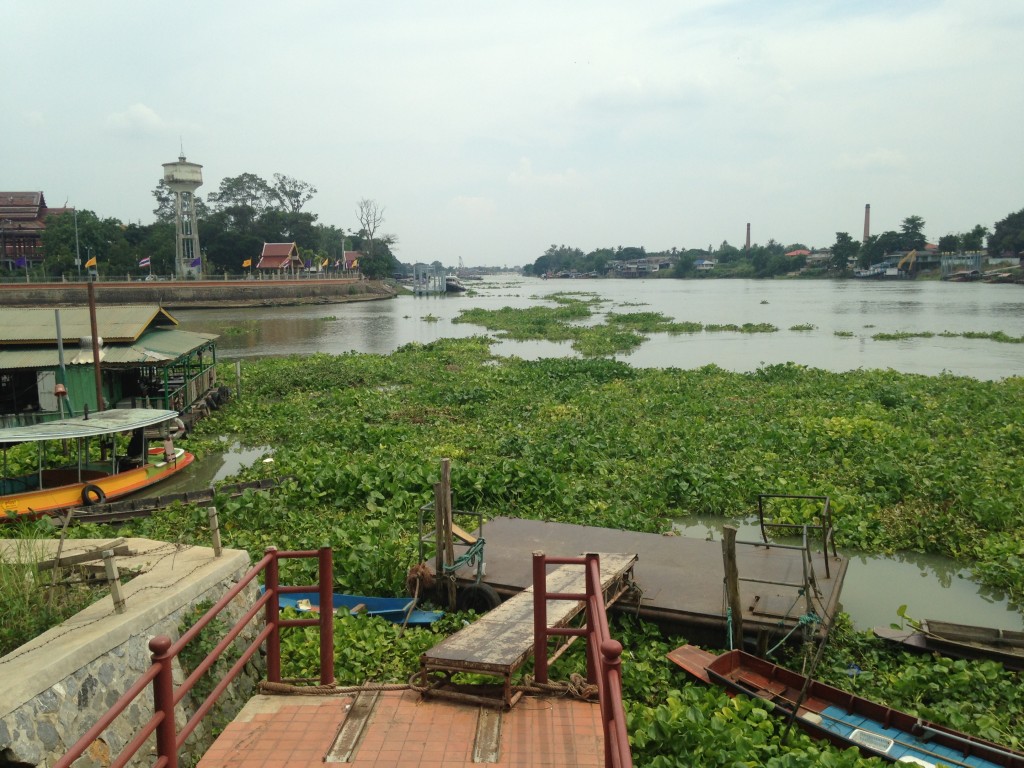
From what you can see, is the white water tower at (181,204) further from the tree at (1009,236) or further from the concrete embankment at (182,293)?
the tree at (1009,236)

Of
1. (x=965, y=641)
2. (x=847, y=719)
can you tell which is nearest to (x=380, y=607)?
(x=847, y=719)

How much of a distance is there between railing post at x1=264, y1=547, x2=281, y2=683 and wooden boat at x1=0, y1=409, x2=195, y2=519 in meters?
7.10

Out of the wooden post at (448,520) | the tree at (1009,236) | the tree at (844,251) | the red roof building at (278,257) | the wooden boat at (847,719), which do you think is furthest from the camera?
the tree at (844,251)

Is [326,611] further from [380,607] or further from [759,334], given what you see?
[759,334]

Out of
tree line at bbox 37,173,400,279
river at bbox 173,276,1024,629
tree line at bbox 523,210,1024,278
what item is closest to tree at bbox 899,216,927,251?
tree line at bbox 523,210,1024,278

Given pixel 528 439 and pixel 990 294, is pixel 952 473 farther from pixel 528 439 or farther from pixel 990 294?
pixel 990 294

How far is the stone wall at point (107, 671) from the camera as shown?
3812mm

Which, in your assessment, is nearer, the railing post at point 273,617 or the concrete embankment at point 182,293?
the railing post at point 273,617

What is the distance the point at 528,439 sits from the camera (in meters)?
15.2

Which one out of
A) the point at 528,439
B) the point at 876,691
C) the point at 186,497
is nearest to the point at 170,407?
the point at 186,497

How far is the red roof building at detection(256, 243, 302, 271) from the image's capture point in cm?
7969

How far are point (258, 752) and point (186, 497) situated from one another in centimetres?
817

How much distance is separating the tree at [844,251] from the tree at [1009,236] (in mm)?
19787

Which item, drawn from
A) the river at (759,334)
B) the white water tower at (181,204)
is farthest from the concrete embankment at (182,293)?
the white water tower at (181,204)
